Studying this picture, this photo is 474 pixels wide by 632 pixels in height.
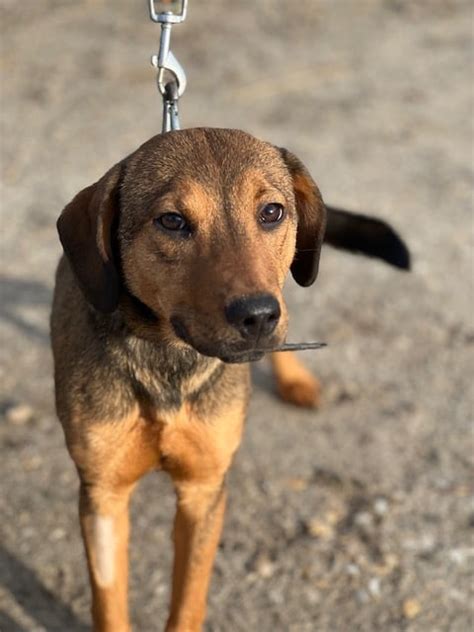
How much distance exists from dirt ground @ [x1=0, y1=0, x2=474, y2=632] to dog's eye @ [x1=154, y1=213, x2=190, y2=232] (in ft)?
6.32

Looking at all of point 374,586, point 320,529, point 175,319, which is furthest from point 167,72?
point 374,586

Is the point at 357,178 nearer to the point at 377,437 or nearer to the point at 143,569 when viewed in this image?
the point at 377,437

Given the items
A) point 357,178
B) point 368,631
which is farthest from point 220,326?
point 357,178

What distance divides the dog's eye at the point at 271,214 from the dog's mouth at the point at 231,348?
1.45 feet

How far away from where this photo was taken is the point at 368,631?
4.12m

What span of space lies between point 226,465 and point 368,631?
1.09 meters

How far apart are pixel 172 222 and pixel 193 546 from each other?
1.38 metres

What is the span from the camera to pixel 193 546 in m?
3.78

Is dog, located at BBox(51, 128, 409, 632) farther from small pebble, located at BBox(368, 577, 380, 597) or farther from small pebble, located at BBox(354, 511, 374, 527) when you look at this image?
small pebble, located at BBox(354, 511, 374, 527)

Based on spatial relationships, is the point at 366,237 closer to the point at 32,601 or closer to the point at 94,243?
the point at 94,243

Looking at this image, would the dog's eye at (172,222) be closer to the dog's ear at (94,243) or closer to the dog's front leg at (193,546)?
the dog's ear at (94,243)

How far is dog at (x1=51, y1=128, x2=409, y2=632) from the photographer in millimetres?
2914

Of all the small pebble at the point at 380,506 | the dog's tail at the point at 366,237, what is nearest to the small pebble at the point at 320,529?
the small pebble at the point at 380,506

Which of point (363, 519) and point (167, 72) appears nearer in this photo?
point (167, 72)
